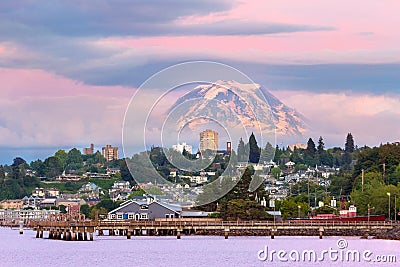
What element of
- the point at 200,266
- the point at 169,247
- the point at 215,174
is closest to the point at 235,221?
the point at 215,174

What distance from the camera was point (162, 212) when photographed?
6181 inches

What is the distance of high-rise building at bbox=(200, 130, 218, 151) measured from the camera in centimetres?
12291

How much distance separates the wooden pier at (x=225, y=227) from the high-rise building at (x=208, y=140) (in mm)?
9898

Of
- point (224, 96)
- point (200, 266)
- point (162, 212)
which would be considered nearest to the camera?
point (200, 266)

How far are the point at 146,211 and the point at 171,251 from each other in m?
53.2

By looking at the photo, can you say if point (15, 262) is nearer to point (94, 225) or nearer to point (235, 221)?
point (94, 225)

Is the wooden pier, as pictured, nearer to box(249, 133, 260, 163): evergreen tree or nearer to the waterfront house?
the waterfront house

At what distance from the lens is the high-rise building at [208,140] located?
12291 cm

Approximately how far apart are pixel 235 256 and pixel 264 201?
63266 mm

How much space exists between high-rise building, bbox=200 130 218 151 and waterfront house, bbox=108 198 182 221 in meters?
30.2

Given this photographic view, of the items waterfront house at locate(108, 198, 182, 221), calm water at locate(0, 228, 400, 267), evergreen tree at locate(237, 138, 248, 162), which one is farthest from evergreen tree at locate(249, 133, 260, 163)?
calm water at locate(0, 228, 400, 267)

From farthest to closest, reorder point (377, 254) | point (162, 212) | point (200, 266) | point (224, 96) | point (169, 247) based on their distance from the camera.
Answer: point (162, 212) < point (224, 96) < point (169, 247) < point (377, 254) < point (200, 266)

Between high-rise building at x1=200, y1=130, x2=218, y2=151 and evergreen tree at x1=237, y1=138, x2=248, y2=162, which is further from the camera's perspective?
evergreen tree at x1=237, y1=138, x2=248, y2=162

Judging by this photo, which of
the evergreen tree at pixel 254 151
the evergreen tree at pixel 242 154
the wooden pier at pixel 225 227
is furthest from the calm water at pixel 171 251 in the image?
the evergreen tree at pixel 254 151
